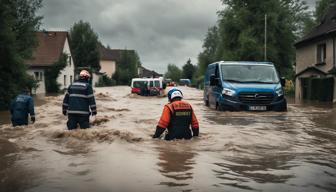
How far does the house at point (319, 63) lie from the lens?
30.1m

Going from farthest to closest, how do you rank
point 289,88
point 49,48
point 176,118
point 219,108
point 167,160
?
1. point 49,48
2. point 289,88
3. point 219,108
4. point 176,118
5. point 167,160

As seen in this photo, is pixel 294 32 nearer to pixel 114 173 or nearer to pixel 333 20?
pixel 333 20

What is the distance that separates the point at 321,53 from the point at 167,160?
2840 cm

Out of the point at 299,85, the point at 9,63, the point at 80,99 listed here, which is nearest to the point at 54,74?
the point at 299,85

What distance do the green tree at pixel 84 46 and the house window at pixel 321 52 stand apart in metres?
46.3

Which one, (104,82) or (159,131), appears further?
(104,82)

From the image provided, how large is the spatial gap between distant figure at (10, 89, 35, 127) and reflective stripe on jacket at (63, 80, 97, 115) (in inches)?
86.0

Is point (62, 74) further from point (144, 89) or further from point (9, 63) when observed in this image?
point (9, 63)

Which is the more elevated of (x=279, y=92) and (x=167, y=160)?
(x=279, y=92)

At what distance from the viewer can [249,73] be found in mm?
19078

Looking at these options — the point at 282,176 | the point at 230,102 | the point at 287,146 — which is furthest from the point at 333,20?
the point at 282,176

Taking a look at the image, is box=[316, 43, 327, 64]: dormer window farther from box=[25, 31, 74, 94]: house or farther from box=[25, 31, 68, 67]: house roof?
box=[25, 31, 68, 67]: house roof

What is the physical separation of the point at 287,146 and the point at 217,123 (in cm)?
459

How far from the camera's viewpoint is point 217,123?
47.9 feet
